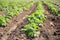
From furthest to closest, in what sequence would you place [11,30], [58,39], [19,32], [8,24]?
[8,24], [11,30], [19,32], [58,39]

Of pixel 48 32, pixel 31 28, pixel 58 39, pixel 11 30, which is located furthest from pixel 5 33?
pixel 58 39

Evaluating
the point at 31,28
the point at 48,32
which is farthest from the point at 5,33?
the point at 48,32

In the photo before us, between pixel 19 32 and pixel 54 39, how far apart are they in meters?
2.67

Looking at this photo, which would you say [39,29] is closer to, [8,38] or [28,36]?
[28,36]

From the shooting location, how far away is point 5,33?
12.9 m

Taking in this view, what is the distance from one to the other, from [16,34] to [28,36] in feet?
3.42

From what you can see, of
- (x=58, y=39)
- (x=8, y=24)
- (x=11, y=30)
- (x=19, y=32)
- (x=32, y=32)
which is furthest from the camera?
(x=8, y=24)

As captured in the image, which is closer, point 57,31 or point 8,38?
point 8,38

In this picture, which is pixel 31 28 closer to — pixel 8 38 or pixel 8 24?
pixel 8 38

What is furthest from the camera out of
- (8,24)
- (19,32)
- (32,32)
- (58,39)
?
(8,24)

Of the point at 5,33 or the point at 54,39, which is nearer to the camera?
the point at 54,39

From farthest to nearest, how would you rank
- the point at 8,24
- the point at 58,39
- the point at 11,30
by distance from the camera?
the point at 8,24
the point at 11,30
the point at 58,39

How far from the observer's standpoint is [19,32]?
12625 millimetres

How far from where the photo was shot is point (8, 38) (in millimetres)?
11648
